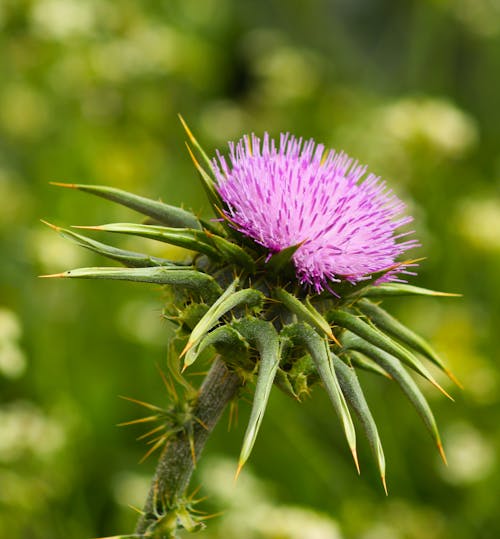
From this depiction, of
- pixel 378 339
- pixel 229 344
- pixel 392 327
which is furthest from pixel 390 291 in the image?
pixel 229 344

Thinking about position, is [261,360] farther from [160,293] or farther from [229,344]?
[160,293]

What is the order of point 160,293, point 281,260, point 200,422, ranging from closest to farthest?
point 281,260 → point 200,422 → point 160,293

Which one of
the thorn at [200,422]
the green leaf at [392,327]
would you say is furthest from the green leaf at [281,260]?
the thorn at [200,422]

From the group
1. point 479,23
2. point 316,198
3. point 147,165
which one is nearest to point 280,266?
point 316,198

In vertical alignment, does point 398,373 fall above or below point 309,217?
below

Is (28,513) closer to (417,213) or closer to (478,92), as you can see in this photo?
(417,213)

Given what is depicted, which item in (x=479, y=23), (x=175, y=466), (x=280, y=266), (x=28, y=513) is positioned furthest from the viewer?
(x=479, y=23)

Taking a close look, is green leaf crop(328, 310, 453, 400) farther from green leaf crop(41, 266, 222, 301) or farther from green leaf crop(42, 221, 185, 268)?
green leaf crop(42, 221, 185, 268)

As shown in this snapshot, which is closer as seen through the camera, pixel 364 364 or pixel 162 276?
pixel 162 276
